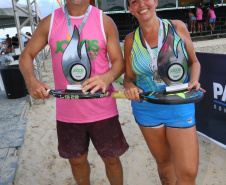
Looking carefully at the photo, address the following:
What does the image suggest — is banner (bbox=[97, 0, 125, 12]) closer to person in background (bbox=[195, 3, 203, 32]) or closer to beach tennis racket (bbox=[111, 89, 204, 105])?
person in background (bbox=[195, 3, 203, 32])

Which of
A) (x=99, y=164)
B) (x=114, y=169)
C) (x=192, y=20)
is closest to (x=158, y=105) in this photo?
(x=114, y=169)

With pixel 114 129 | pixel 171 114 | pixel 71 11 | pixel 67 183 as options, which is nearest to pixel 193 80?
pixel 171 114

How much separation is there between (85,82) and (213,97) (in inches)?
86.2

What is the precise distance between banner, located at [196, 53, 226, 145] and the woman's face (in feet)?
4.91

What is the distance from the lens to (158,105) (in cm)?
167

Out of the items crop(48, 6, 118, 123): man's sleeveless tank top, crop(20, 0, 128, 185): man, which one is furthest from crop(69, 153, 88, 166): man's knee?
crop(48, 6, 118, 123): man's sleeveless tank top

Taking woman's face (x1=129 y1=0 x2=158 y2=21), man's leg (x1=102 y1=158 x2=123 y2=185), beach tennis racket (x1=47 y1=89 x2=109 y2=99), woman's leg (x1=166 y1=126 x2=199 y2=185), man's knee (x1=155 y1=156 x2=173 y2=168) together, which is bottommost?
man's leg (x1=102 y1=158 x2=123 y2=185)

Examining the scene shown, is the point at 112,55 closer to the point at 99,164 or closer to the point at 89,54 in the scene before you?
the point at 89,54

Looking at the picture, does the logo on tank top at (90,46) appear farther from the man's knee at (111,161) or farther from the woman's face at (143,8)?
the man's knee at (111,161)

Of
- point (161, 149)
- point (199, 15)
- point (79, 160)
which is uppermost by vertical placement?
point (199, 15)

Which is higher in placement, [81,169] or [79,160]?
[79,160]

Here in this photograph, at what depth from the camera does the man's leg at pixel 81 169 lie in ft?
6.53

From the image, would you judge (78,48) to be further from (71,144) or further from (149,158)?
(149,158)

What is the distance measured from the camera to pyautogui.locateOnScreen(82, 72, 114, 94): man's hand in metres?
1.48
